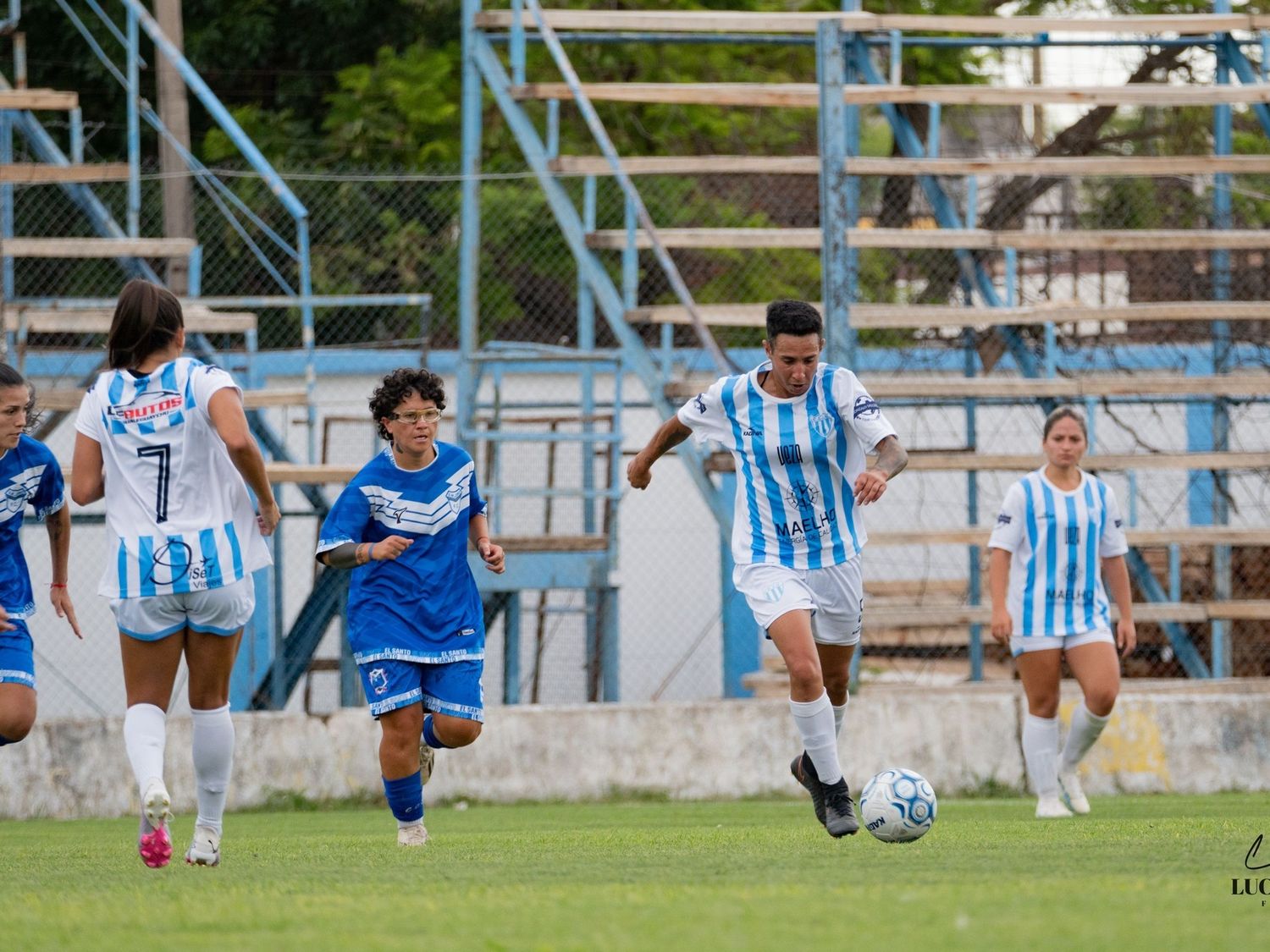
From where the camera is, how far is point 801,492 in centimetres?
684

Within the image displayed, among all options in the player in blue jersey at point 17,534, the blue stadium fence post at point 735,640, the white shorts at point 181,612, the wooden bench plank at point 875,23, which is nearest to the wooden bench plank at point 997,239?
the wooden bench plank at point 875,23

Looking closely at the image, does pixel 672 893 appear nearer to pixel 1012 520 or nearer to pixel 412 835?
pixel 412 835

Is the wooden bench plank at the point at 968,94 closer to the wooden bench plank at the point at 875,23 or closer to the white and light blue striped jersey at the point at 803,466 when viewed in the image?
the wooden bench plank at the point at 875,23

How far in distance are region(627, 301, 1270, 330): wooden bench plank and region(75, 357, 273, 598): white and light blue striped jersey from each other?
20.7 feet

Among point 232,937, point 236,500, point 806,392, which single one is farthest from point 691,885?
point 806,392

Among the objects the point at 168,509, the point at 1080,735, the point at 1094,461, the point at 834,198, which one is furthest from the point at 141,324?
the point at 1094,461

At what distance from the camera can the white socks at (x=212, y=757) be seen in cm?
592

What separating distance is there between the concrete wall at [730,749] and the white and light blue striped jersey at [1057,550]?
2.06m

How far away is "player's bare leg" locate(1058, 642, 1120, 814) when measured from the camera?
8.50m

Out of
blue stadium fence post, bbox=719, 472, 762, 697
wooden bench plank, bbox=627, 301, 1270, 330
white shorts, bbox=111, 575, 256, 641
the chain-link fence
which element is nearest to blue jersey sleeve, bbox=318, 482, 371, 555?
white shorts, bbox=111, 575, 256, 641

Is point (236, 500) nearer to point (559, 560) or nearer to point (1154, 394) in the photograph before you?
point (559, 560)

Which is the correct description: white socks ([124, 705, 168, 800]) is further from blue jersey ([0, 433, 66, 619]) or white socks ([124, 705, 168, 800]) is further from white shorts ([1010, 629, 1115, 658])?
white shorts ([1010, 629, 1115, 658])

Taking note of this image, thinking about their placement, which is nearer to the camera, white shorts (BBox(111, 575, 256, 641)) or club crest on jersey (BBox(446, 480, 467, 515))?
white shorts (BBox(111, 575, 256, 641))

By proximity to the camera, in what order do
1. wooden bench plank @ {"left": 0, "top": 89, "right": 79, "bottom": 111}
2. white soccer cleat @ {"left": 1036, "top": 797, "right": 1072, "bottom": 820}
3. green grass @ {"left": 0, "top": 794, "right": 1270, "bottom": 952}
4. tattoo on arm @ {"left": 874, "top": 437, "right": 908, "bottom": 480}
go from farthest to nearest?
1. wooden bench plank @ {"left": 0, "top": 89, "right": 79, "bottom": 111}
2. white soccer cleat @ {"left": 1036, "top": 797, "right": 1072, "bottom": 820}
3. tattoo on arm @ {"left": 874, "top": 437, "right": 908, "bottom": 480}
4. green grass @ {"left": 0, "top": 794, "right": 1270, "bottom": 952}
